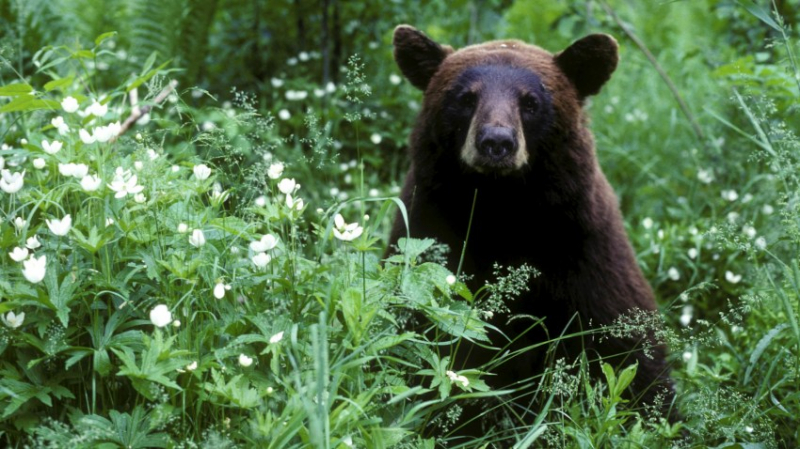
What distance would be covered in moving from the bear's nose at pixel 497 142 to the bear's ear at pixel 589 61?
0.67 metres

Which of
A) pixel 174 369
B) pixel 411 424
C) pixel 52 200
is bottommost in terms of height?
pixel 411 424

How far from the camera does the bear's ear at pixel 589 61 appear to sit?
410 cm

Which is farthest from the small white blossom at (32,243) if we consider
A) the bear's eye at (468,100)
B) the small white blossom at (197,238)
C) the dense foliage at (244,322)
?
the bear's eye at (468,100)

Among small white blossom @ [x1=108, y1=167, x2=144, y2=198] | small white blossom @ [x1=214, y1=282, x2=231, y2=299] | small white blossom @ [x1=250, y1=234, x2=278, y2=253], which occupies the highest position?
small white blossom @ [x1=108, y1=167, x2=144, y2=198]

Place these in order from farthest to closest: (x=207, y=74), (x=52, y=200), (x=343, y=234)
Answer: (x=207, y=74)
(x=52, y=200)
(x=343, y=234)

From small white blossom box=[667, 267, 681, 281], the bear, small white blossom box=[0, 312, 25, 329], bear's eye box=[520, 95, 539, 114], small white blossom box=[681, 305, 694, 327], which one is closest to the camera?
small white blossom box=[0, 312, 25, 329]

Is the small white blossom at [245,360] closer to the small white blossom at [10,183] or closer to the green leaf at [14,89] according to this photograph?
the small white blossom at [10,183]

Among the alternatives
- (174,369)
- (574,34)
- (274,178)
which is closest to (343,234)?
(274,178)

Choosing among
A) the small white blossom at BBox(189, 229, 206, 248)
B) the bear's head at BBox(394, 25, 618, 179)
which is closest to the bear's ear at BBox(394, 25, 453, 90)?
the bear's head at BBox(394, 25, 618, 179)

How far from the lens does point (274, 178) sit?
2.97 metres

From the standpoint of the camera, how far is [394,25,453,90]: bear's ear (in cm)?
434

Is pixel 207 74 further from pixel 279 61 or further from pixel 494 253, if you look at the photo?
pixel 494 253

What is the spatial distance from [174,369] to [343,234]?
0.63 meters

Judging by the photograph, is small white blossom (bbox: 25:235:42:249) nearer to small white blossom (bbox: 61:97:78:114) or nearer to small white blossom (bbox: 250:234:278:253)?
small white blossom (bbox: 61:97:78:114)
